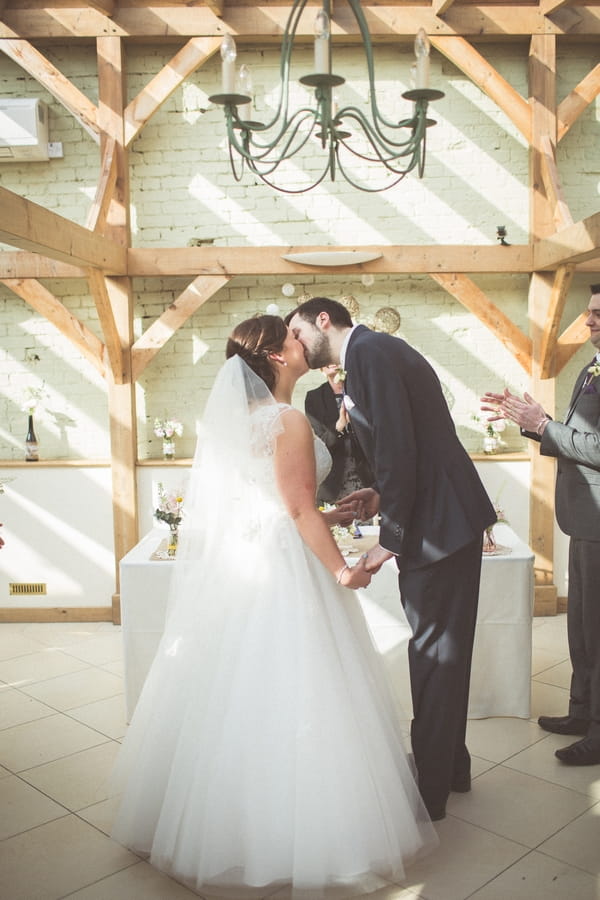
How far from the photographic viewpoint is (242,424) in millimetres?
2580

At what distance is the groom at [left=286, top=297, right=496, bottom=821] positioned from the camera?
8.33ft

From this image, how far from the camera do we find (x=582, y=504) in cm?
325

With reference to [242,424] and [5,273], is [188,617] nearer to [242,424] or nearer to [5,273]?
[242,424]

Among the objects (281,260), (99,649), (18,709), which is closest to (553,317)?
(281,260)

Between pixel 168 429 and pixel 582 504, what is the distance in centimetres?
312

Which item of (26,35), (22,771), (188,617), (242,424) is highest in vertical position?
(26,35)

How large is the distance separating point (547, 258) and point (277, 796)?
3.95m

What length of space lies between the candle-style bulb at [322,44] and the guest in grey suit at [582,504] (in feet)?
4.74

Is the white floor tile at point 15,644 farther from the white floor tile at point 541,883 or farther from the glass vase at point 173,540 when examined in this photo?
the white floor tile at point 541,883

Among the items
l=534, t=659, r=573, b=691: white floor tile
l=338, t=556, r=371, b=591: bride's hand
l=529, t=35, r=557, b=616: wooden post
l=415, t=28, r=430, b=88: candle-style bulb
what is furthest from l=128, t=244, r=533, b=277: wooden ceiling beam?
l=338, t=556, r=371, b=591: bride's hand

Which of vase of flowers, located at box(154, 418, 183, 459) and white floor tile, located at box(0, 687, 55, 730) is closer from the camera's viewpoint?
white floor tile, located at box(0, 687, 55, 730)

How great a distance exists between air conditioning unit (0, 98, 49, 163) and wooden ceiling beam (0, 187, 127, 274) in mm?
962

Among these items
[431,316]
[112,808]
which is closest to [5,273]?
[431,316]

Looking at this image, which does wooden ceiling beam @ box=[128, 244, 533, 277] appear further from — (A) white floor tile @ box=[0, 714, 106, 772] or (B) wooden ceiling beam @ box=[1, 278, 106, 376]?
(A) white floor tile @ box=[0, 714, 106, 772]
